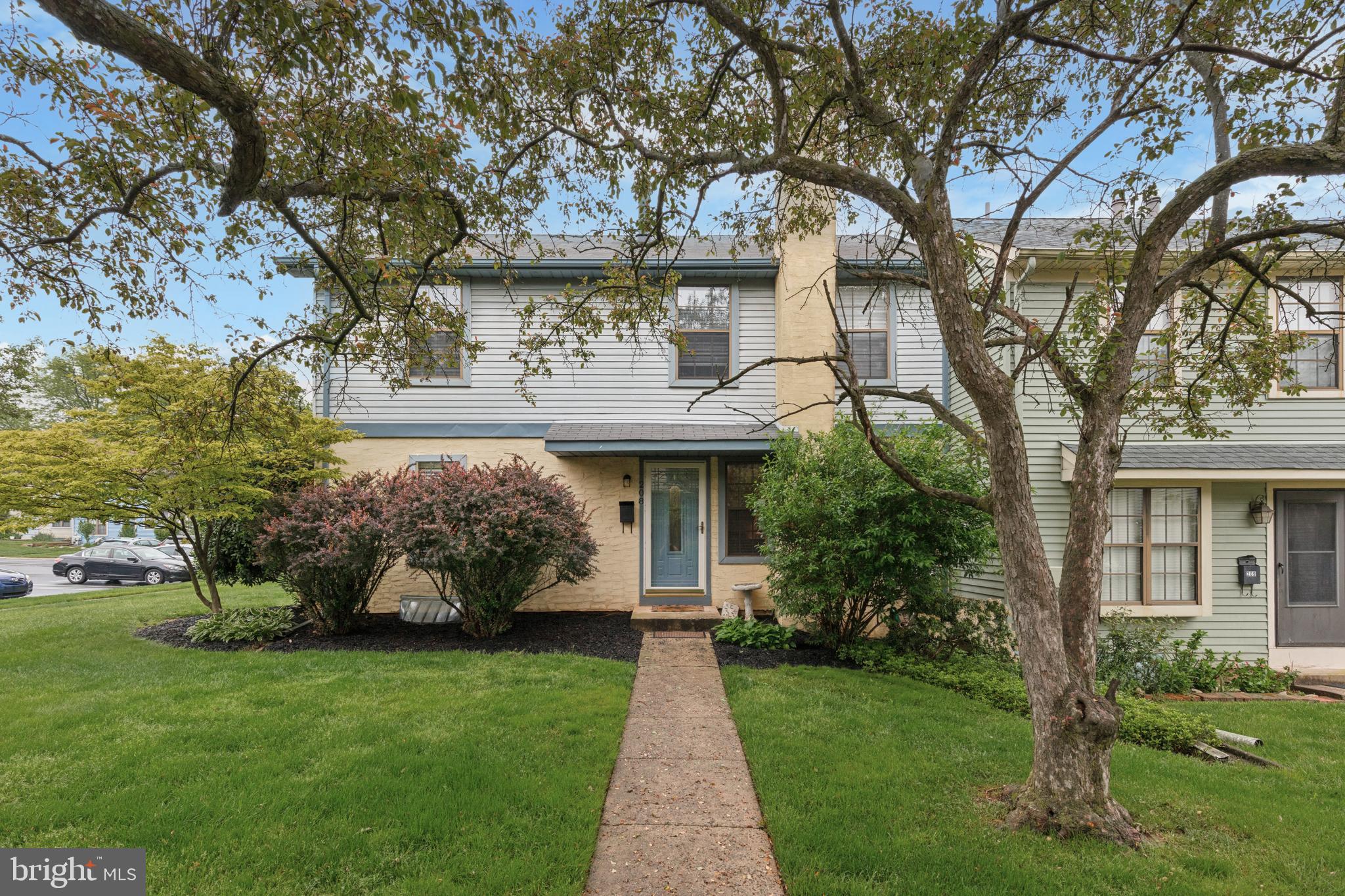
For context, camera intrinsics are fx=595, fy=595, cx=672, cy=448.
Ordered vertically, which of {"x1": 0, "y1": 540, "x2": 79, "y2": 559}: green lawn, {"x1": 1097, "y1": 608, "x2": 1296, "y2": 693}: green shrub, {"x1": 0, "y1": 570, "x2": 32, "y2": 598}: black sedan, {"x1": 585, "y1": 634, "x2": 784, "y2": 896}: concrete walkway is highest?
{"x1": 585, "y1": 634, "x2": 784, "y2": 896}: concrete walkway

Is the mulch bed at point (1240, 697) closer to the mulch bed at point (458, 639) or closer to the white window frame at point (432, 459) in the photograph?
the mulch bed at point (458, 639)

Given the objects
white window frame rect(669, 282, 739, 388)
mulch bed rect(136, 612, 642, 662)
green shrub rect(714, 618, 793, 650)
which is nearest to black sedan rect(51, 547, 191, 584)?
mulch bed rect(136, 612, 642, 662)

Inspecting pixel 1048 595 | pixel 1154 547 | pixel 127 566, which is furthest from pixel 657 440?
pixel 127 566

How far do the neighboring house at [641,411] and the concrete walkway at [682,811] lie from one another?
391 cm

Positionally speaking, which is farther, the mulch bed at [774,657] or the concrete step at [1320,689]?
the concrete step at [1320,689]

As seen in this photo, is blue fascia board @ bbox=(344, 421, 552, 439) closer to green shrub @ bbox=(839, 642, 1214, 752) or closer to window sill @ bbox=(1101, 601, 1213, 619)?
green shrub @ bbox=(839, 642, 1214, 752)

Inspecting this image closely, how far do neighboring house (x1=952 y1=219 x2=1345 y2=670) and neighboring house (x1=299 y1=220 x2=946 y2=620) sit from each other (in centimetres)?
230

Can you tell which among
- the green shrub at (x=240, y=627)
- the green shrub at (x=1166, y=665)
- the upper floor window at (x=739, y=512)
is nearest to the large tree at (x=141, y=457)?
the green shrub at (x=240, y=627)

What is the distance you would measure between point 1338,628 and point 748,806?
964 cm

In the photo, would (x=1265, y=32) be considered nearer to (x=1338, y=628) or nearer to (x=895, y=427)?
(x=895, y=427)

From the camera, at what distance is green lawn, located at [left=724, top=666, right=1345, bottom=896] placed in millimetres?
2902

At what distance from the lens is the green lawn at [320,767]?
289cm

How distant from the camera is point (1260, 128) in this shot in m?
4.29

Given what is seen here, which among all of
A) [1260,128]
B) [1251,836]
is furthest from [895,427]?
Result: [1251,836]
